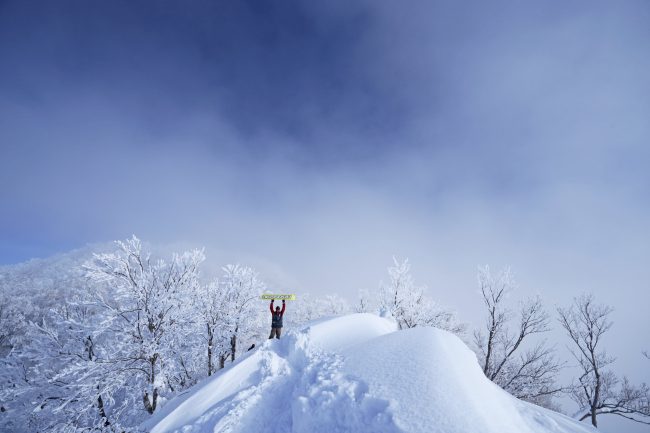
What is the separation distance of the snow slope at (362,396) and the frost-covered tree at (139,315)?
422cm

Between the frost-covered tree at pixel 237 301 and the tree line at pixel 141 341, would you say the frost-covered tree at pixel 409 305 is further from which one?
the frost-covered tree at pixel 237 301

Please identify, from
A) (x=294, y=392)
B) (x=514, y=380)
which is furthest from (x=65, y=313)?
(x=514, y=380)

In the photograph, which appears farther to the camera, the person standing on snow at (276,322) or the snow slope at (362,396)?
the person standing on snow at (276,322)

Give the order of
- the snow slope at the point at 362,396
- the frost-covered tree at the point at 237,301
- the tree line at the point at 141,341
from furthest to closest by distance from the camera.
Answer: the frost-covered tree at the point at 237,301, the tree line at the point at 141,341, the snow slope at the point at 362,396

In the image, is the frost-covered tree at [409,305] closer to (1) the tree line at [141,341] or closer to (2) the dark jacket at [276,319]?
(1) the tree line at [141,341]

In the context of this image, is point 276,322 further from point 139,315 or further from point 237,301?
point 237,301

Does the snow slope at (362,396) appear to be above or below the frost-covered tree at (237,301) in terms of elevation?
below

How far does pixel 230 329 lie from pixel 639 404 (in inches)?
991

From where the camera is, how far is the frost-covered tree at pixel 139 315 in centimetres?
1073

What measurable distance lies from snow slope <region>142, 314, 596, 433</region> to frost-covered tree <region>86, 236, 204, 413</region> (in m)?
4.22

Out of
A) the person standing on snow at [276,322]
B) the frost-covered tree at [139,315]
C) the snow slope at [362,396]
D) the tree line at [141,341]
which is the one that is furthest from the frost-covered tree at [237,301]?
the snow slope at [362,396]

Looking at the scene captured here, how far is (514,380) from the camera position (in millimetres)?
17766

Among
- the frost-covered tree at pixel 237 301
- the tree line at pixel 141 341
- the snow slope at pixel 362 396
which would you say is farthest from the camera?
the frost-covered tree at pixel 237 301

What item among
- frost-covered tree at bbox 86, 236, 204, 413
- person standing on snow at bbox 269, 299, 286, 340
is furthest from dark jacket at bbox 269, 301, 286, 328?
frost-covered tree at bbox 86, 236, 204, 413
